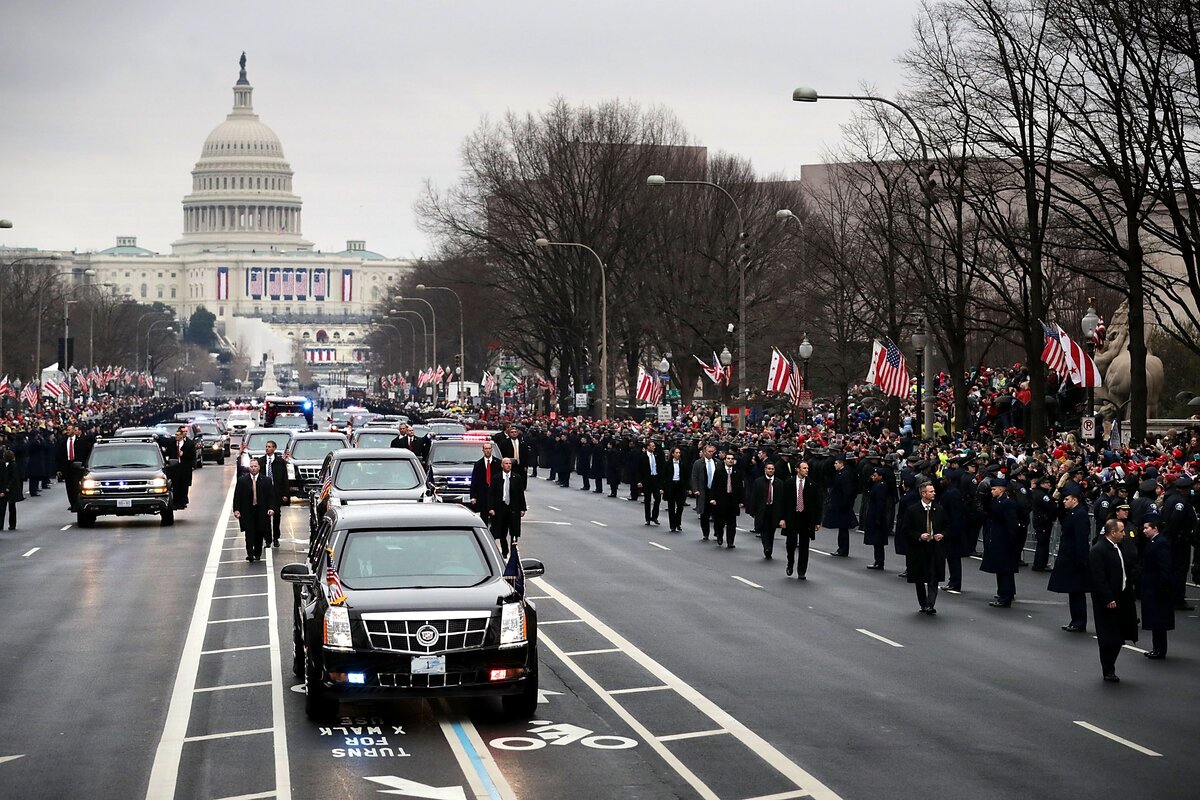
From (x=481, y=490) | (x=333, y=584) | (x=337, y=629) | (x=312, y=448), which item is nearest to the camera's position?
(x=337, y=629)

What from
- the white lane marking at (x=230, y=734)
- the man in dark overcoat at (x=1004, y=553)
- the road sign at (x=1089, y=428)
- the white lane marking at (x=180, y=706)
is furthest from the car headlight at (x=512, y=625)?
the road sign at (x=1089, y=428)

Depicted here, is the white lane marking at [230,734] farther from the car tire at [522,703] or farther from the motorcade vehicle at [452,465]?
the motorcade vehicle at [452,465]

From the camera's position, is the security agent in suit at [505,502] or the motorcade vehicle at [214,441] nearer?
the security agent in suit at [505,502]

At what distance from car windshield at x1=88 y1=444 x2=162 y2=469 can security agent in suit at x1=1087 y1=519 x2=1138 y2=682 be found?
21.9m

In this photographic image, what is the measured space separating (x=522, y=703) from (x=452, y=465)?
23.2 metres

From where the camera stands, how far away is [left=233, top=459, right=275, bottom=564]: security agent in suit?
26.7m

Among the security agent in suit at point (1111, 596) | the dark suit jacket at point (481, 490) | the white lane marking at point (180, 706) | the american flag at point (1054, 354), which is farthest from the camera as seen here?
the american flag at point (1054, 354)

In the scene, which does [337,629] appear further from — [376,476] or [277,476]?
[277,476]

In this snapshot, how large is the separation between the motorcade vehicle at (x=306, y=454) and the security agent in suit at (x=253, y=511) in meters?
11.0

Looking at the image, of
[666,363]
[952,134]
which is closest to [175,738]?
[952,134]

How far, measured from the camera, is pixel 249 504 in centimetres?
2667

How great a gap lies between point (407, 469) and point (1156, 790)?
17.6m

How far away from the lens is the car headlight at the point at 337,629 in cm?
1350

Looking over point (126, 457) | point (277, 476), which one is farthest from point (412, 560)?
point (126, 457)
